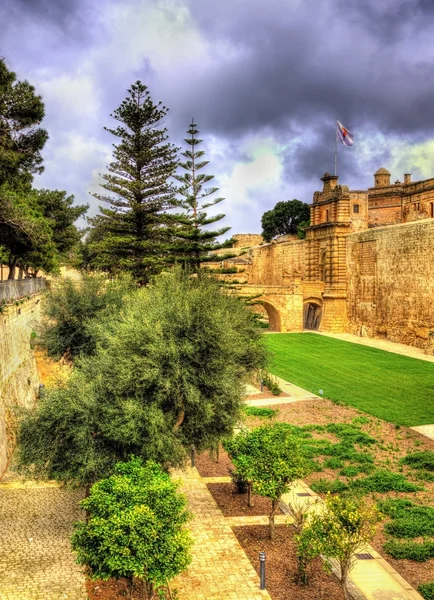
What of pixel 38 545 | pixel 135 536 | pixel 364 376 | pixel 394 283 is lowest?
pixel 38 545

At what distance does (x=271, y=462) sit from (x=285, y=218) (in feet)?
166

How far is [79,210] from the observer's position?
104 ft

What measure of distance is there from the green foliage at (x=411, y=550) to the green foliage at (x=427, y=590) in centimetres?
70

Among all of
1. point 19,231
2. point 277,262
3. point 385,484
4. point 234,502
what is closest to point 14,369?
point 19,231

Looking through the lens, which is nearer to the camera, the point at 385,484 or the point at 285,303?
the point at 385,484

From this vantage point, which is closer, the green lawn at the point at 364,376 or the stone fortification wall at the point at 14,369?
the stone fortification wall at the point at 14,369

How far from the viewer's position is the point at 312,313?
3609cm

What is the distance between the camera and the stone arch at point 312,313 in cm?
3425

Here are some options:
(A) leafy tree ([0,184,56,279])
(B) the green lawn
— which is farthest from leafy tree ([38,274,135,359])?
(B) the green lawn

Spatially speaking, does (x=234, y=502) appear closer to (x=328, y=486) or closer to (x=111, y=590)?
(x=328, y=486)

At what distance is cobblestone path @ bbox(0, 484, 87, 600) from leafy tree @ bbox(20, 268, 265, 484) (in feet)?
2.72

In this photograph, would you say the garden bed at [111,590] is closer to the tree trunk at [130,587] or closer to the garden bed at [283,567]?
the tree trunk at [130,587]

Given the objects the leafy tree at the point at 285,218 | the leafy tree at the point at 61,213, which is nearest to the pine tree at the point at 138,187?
the leafy tree at the point at 61,213

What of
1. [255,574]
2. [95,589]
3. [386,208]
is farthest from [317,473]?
[386,208]
